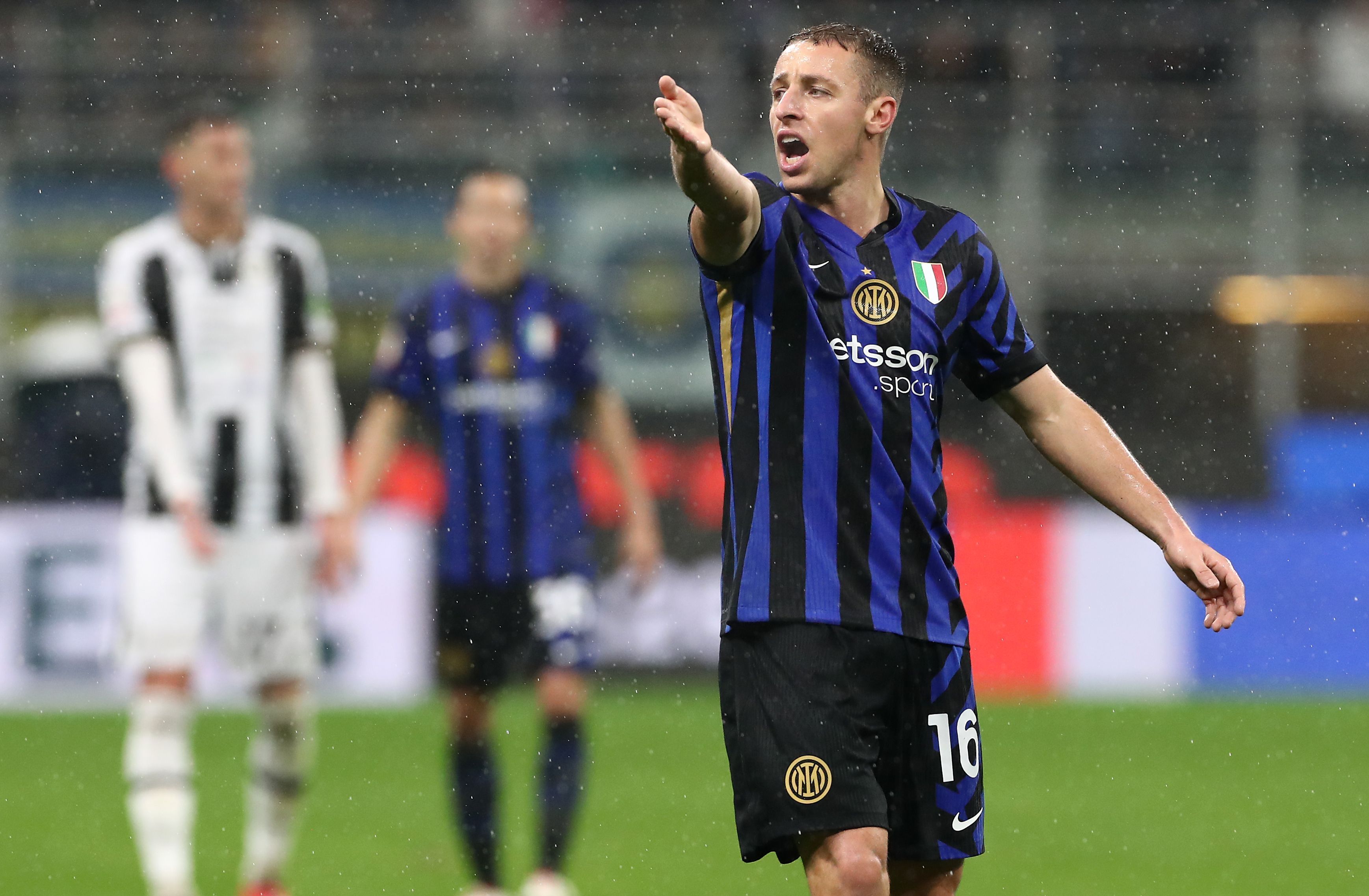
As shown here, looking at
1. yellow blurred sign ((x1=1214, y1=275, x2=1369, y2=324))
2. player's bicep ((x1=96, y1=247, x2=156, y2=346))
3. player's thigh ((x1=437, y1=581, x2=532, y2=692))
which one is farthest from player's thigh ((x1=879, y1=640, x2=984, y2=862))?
yellow blurred sign ((x1=1214, y1=275, x2=1369, y2=324))

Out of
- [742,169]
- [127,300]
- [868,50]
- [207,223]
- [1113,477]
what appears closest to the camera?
[868,50]

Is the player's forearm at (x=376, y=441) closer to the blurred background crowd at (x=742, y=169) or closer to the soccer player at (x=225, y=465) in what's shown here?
the soccer player at (x=225, y=465)

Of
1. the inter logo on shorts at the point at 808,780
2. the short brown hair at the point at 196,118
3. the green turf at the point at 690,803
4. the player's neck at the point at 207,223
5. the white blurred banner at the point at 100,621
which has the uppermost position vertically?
the short brown hair at the point at 196,118

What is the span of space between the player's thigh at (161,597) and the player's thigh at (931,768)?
264 centimetres

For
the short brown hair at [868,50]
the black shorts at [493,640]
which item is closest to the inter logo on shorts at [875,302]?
the short brown hair at [868,50]

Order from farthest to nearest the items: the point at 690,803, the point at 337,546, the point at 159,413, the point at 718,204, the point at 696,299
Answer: the point at 696,299 < the point at 690,803 < the point at 337,546 < the point at 159,413 < the point at 718,204

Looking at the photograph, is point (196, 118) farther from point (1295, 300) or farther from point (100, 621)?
point (1295, 300)

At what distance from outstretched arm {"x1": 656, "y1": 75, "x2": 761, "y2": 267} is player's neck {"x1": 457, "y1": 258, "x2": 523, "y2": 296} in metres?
2.79

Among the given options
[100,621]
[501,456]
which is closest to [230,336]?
[501,456]

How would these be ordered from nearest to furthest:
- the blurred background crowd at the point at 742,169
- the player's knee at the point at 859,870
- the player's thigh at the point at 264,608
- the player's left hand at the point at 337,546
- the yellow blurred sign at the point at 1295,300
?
the player's knee at the point at 859,870 < the player's thigh at the point at 264,608 < the player's left hand at the point at 337,546 < the blurred background crowd at the point at 742,169 < the yellow blurred sign at the point at 1295,300

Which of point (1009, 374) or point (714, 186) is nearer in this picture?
point (714, 186)

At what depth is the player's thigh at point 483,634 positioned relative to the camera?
5.72m

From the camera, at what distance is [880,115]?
3467 millimetres

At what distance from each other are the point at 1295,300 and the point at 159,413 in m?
9.40
